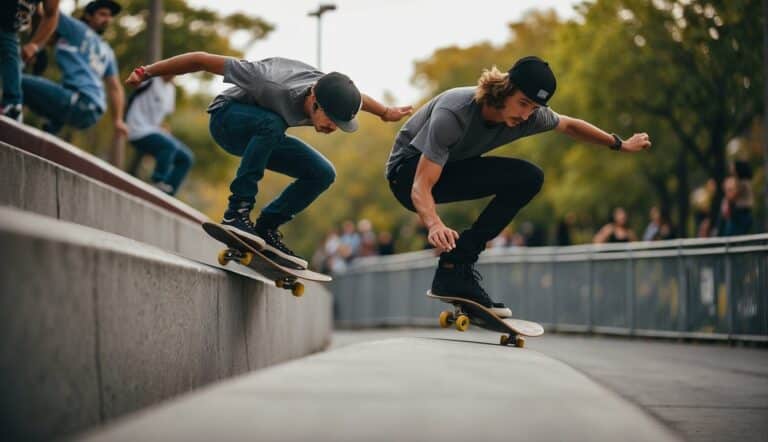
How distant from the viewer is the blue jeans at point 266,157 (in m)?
6.25

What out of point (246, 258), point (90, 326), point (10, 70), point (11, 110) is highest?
point (10, 70)

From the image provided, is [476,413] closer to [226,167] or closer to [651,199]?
[226,167]

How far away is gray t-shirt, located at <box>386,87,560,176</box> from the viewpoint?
251 inches

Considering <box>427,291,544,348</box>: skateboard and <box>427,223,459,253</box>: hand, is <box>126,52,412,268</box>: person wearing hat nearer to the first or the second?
<box>427,223,459,253</box>: hand

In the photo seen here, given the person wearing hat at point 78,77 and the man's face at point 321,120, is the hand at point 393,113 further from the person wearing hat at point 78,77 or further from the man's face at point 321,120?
the person wearing hat at point 78,77

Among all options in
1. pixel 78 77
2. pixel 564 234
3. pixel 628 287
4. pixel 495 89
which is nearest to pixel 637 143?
pixel 495 89

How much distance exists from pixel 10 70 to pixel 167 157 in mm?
3118

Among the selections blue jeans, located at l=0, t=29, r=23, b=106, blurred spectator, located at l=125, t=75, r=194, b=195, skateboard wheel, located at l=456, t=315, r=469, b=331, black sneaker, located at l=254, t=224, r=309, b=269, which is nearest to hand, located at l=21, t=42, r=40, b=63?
blue jeans, located at l=0, t=29, r=23, b=106

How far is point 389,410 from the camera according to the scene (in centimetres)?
281

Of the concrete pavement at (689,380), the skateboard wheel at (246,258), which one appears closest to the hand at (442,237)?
the skateboard wheel at (246,258)

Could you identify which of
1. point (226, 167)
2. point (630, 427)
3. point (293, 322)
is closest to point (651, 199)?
point (226, 167)

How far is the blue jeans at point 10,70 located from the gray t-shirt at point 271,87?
83.5 inches

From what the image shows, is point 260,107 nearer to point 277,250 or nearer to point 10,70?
point 277,250

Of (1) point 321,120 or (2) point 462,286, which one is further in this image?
(2) point 462,286
